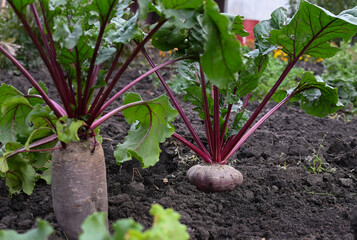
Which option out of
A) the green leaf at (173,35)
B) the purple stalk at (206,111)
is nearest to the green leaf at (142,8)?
the green leaf at (173,35)

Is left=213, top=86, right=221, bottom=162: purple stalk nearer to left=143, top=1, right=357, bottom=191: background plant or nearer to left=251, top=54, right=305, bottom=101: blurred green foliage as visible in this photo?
left=143, top=1, right=357, bottom=191: background plant

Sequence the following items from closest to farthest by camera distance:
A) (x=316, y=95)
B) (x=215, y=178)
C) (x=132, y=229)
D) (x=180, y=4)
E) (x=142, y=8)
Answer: (x=132, y=229) → (x=142, y=8) → (x=180, y=4) → (x=215, y=178) → (x=316, y=95)

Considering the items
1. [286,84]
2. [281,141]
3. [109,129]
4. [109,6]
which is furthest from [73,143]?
[286,84]

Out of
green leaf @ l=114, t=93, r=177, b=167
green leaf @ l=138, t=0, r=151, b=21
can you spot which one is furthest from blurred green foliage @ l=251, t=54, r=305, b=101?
green leaf @ l=138, t=0, r=151, b=21

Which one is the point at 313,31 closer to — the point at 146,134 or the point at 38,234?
the point at 146,134

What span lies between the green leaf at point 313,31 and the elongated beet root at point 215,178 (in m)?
0.86

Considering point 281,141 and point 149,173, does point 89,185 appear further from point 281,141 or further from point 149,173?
point 281,141

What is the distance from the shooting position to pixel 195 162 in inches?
117

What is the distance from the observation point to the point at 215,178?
8.21 ft

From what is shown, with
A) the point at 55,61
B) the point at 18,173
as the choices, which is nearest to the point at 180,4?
the point at 55,61

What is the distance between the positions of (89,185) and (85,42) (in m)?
0.67

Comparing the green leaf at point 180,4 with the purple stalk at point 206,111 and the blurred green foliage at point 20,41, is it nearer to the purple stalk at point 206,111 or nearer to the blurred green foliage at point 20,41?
the purple stalk at point 206,111

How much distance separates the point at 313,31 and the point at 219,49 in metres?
0.93

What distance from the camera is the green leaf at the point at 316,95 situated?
2738mm
